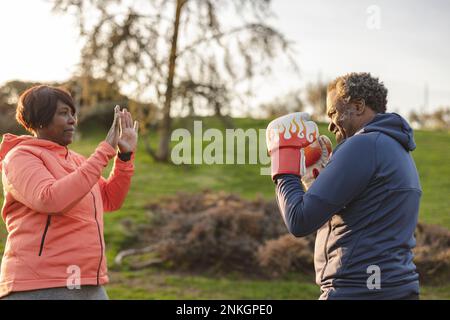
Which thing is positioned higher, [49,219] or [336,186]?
[336,186]

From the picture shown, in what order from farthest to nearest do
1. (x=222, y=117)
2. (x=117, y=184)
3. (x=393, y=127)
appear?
(x=222, y=117)
(x=117, y=184)
(x=393, y=127)

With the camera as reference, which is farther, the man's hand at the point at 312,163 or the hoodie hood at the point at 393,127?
the man's hand at the point at 312,163

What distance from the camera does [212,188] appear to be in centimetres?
1243

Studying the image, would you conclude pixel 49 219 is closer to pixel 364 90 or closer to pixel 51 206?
pixel 51 206

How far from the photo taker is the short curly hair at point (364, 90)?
2516mm

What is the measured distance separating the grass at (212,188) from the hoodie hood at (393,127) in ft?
15.3

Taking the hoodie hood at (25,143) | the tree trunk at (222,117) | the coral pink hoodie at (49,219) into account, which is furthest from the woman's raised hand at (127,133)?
the tree trunk at (222,117)

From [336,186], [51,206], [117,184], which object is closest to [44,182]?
[51,206]

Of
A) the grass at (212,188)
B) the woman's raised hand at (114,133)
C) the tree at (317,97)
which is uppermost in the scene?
the tree at (317,97)

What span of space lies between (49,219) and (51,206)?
0.14 metres

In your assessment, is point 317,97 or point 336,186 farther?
point 317,97

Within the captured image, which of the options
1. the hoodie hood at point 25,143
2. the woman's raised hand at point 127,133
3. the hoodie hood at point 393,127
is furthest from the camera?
the woman's raised hand at point 127,133

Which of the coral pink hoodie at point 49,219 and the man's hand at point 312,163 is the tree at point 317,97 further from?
the coral pink hoodie at point 49,219

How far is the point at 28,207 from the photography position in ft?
8.59
